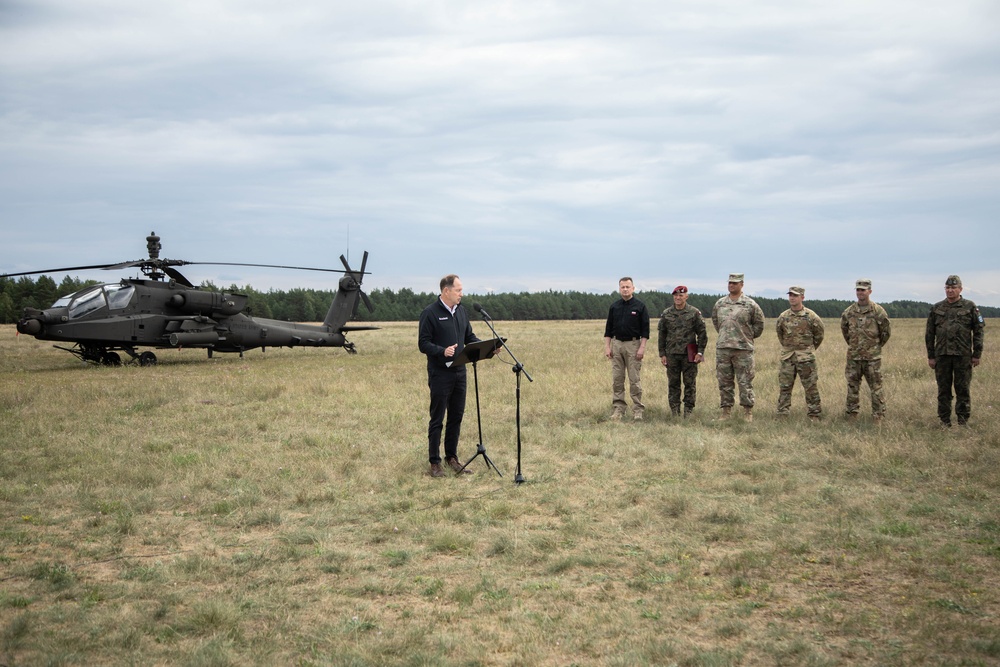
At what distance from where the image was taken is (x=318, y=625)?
15.5 ft

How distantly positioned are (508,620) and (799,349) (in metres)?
8.90

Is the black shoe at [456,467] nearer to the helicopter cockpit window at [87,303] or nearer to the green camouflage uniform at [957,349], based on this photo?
the green camouflage uniform at [957,349]

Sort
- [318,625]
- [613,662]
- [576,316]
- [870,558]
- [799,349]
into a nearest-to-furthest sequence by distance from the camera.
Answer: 1. [613,662]
2. [318,625]
3. [870,558]
4. [799,349]
5. [576,316]

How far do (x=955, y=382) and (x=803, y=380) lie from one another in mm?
2165

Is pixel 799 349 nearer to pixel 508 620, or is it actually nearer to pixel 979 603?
pixel 979 603

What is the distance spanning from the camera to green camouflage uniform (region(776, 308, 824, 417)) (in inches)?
468

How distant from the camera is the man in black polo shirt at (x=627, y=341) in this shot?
12.3 meters

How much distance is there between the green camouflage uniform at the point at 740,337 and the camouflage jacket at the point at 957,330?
2541 mm

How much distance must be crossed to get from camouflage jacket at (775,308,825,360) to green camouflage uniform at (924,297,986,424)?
1602mm

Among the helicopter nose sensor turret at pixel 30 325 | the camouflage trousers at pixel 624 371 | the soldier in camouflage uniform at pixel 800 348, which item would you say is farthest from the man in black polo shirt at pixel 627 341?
the helicopter nose sensor turret at pixel 30 325

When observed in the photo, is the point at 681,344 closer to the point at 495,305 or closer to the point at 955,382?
the point at 955,382

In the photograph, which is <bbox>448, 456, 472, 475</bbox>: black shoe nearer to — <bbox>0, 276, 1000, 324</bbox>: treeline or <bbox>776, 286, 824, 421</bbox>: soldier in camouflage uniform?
<bbox>776, 286, 824, 421</bbox>: soldier in camouflage uniform

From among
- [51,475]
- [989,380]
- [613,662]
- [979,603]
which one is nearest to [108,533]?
[51,475]

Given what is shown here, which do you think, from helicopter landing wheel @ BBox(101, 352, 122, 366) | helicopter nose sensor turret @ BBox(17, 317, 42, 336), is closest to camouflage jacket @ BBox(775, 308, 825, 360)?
helicopter nose sensor turret @ BBox(17, 317, 42, 336)
